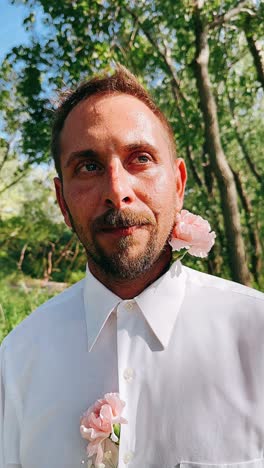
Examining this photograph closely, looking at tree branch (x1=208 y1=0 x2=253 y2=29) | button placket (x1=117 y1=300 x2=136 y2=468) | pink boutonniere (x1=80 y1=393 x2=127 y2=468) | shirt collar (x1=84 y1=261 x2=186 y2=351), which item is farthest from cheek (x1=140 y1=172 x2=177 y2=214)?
tree branch (x1=208 y1=0 x2=253 y2=29)

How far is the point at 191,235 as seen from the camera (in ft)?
6.27

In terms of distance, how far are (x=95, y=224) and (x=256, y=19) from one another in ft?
33.7

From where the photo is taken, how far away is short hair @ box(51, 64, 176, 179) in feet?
6.36

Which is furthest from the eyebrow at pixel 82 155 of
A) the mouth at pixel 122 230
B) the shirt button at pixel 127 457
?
the shirt button at pixel 127 457

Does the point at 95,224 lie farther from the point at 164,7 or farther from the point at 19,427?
the point at 164,7

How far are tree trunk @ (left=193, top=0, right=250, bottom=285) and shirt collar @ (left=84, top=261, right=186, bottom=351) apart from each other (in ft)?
26.8

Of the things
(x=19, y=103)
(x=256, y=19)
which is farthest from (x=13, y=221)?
(x=256, y=19)

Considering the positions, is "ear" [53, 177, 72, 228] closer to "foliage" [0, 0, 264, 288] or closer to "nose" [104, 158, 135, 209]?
"nose" [104, 158, 135, 209]

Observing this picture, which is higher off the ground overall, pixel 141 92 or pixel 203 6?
pixel 203 6

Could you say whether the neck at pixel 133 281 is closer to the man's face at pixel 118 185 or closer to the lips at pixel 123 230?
the man's face at pixel 118 185

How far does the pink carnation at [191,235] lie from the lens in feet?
6.26

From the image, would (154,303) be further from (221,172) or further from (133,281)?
(221,172)

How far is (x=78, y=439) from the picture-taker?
5.77ft

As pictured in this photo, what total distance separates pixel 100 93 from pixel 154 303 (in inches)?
28.8
